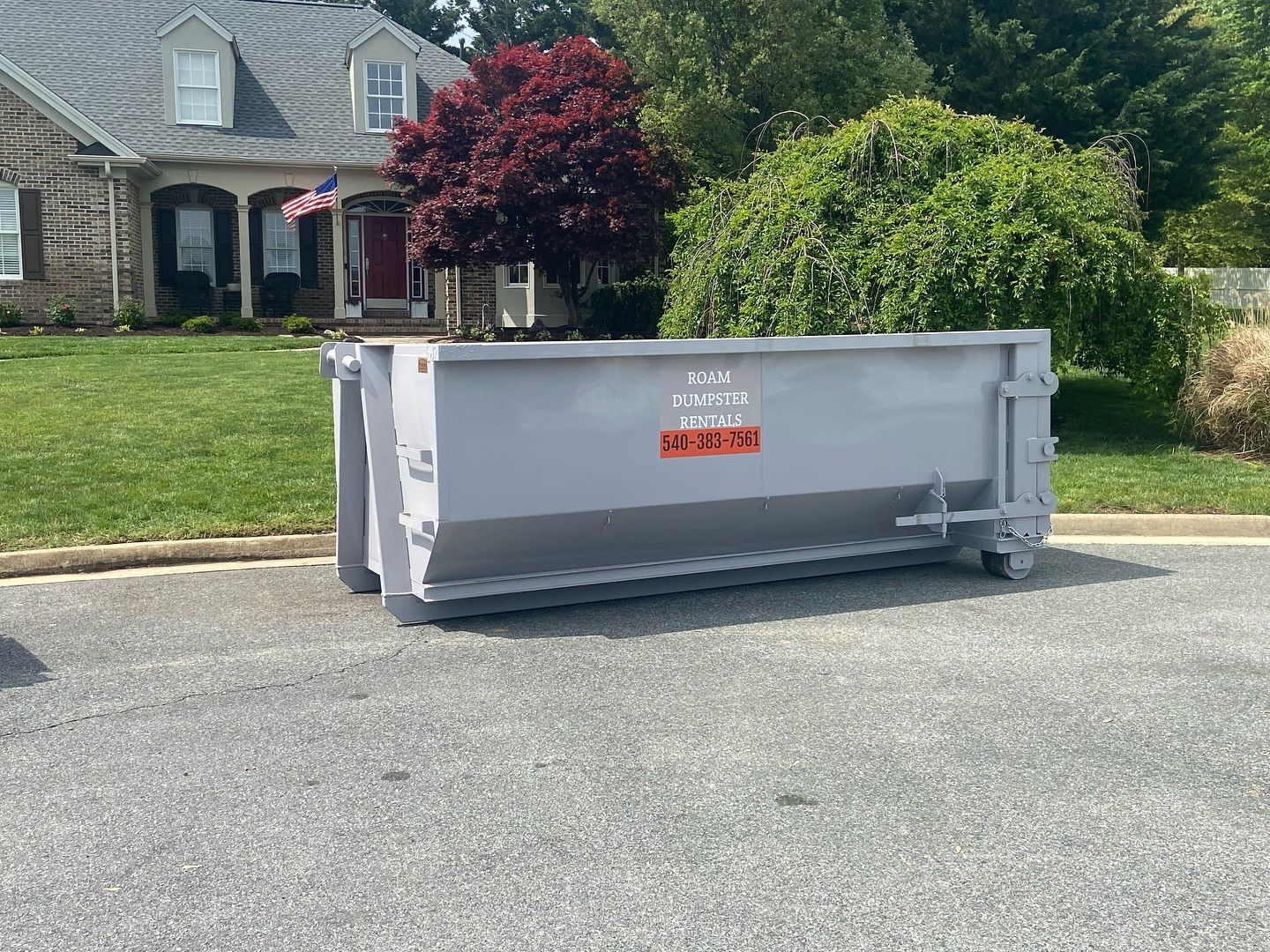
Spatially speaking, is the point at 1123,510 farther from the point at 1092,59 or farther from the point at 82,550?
the point at 1092,59

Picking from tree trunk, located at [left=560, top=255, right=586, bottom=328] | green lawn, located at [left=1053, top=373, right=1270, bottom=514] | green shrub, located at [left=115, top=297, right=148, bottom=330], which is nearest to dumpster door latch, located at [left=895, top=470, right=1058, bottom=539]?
green lawn, located at [left=1053, top=373, right=1270, bottom=514]

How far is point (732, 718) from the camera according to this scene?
5336 millimetres

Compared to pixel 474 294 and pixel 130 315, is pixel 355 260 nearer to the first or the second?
pixel 474 294

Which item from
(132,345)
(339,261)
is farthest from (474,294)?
(132,345)

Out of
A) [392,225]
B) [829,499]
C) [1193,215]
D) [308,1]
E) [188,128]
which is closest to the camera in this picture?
[829,499]

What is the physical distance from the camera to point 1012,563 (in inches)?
316

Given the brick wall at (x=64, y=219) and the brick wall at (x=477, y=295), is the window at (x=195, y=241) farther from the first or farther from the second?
the brick wall at (x=477, y=295)

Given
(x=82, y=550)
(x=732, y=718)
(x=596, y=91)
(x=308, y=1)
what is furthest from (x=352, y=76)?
(x=732, y=718)

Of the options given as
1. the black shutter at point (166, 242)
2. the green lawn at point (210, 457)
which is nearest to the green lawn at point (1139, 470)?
the green lawn at point (210, 457)

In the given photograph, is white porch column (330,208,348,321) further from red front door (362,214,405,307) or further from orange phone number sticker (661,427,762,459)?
orange phone number sticker (661,427,762,459)

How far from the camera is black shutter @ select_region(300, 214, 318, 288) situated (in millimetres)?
27688

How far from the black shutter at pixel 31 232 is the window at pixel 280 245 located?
15.5 ft

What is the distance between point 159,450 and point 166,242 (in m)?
17.4

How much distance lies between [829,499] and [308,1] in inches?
1110
